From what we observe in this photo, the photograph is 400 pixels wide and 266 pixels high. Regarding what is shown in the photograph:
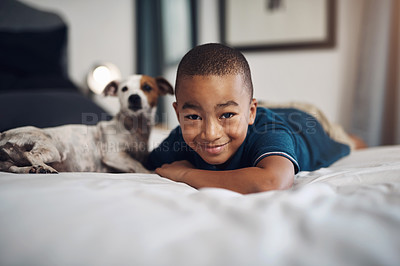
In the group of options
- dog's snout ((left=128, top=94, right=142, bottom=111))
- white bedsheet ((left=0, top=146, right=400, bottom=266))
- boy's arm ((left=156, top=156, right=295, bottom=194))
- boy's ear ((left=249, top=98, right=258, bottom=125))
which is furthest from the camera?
dog's snout ((left=128, top=94, right=142, bottom=111))

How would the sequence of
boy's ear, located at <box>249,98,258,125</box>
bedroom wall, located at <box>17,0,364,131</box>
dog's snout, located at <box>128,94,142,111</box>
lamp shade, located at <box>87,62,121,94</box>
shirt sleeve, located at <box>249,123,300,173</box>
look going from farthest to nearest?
bedroom wall, located at <box>17,0,364,131</box>
lamp shade, located at <box>87,62,121,94</box>
dog's snout, located at <box>128,94,142,111</box>
boy's ear, located at <box>249,98,258,125</box>
shirt sleeve, located at <box>249,123,300,173</box>

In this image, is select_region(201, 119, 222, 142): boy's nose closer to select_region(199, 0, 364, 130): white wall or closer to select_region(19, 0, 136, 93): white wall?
select_region(19, 0, 136, 93): white wall

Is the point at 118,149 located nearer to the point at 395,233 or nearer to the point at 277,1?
the point at 395,233

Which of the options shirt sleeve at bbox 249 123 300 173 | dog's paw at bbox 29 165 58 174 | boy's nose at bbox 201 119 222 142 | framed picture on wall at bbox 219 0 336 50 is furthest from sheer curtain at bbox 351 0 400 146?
dog's paw at bbox 29 165 58 174

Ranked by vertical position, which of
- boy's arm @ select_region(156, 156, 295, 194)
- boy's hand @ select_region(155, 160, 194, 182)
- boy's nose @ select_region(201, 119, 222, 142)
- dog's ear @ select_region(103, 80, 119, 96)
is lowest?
boy's hand @ select_region(155, 160, 194, 182)

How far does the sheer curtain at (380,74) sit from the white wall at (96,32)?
1.93 meters

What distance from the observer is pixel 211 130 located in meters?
0.86

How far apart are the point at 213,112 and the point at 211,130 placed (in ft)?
0.15

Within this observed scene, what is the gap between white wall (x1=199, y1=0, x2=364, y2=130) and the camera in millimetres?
2842

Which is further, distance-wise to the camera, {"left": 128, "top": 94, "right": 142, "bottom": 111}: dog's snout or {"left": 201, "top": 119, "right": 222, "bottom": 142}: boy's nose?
{"left": 128, "top": 94, "right": 142, "bottom": 111}: dog's snout

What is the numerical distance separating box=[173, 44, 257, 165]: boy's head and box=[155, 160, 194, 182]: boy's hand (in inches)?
3.2

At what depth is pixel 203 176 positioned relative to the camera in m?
0.87

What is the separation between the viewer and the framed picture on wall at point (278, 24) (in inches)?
113

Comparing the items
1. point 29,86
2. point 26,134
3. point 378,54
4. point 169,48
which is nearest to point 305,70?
point 378,54
